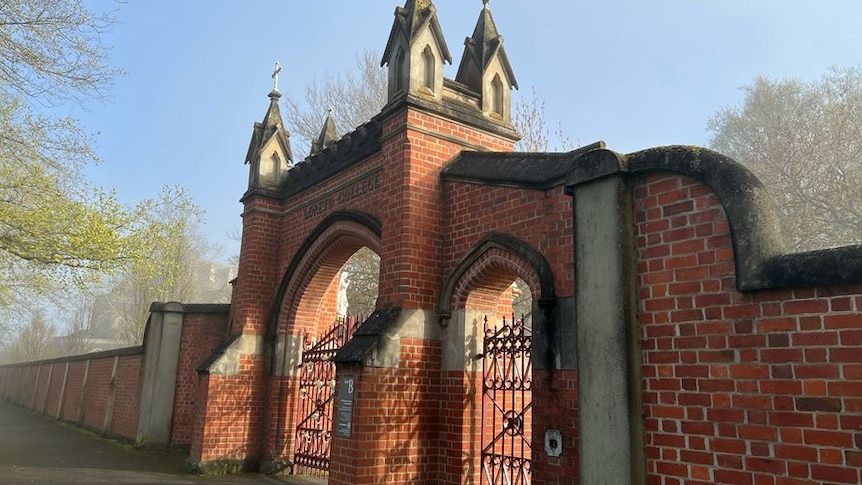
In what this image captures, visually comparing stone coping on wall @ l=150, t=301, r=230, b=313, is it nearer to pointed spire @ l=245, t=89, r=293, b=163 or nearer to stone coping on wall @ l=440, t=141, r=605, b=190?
pointed spire @ l=245, t=89, r=293, b=163

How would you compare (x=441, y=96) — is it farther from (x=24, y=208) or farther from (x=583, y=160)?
(x=24, y=208)

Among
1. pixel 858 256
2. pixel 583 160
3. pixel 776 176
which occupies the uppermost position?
pixel 776 176

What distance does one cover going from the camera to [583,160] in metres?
4.36

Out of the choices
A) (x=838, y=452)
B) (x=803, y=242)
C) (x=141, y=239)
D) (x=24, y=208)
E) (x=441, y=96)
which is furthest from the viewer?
(x=803, y=242)

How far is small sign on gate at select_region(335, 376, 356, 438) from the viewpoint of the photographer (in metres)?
6.86

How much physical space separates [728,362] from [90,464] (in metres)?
11.1

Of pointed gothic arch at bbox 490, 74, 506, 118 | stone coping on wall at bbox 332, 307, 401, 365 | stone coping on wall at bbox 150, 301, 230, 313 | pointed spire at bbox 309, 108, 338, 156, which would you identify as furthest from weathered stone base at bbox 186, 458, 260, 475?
pointed gothic arch at bbox 490, 74, 506, 118

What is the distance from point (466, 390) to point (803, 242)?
704 inches

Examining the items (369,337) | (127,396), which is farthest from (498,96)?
(127,396)

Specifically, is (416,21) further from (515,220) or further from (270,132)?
(270,132)

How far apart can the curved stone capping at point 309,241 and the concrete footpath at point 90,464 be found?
2633mm

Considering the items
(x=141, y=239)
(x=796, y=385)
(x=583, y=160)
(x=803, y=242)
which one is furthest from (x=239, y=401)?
(x=803, y=242)

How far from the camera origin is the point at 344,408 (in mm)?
7008

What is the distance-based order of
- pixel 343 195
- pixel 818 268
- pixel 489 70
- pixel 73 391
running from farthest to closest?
1. pixel 73 391
2. pixel 343 195
3. pixel 489 70
4. pixel 818 268
